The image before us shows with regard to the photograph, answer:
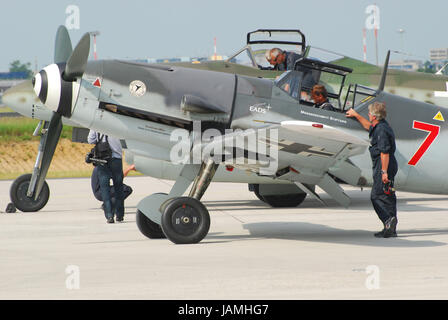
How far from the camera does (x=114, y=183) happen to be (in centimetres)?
1070

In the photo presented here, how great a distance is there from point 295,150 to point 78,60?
8.86 feet

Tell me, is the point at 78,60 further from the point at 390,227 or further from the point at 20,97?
the point at 20,97

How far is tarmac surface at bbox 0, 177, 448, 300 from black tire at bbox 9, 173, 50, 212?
0.17 meters

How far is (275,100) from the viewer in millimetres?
8898

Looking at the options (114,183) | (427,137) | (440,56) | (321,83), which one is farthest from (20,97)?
(440,56)

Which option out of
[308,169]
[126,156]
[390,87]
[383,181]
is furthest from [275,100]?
[390,87]

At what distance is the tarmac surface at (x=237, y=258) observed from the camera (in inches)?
238

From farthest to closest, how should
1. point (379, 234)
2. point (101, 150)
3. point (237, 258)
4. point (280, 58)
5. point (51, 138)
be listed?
point (280, 58), point (101, 150), point (51, 138), point (379, 234), point (237, 258)

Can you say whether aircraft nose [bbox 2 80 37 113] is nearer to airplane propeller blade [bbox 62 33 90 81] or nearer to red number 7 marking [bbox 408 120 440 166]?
airplane propeller blade [bbox 62 33 90 81]

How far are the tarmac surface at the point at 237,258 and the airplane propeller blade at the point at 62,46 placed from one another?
248 centimetres

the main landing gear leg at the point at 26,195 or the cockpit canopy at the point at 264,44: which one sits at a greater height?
the cockpit canopy at the point at 264,44

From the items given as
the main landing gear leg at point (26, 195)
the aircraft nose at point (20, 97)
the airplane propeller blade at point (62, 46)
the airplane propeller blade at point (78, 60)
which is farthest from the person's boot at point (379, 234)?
the aircraft nose at point (20, 97)

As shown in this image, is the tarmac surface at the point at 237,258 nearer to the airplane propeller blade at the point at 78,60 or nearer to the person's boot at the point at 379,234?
the person's boot at the point at 379,234
